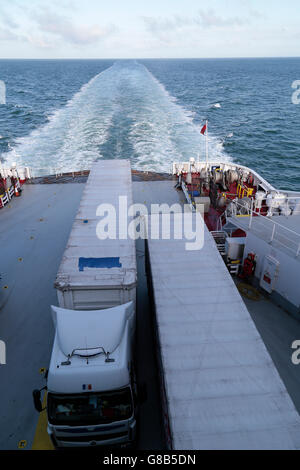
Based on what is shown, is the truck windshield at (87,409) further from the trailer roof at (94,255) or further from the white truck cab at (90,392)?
the trailer roof at (94,255)

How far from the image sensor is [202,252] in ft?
32.4

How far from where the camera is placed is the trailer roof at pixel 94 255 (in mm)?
7902


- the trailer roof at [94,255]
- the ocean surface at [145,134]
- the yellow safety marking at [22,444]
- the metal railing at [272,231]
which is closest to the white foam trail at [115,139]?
the ocean surface at [145,134]

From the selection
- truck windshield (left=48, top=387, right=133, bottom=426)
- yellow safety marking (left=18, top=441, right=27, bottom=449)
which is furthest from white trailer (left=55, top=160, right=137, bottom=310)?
yellow safety marking (left=18, top=441, right=27, bottom=449)

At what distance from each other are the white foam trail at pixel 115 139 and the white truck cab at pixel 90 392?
76.1ft

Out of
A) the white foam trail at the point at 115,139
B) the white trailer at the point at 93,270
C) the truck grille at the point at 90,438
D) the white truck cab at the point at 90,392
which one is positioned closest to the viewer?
the white truck cab at the point at 90,392

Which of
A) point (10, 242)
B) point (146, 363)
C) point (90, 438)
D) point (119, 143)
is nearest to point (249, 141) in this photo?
point (119, 143)

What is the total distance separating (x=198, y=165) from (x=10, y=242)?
1457 cm

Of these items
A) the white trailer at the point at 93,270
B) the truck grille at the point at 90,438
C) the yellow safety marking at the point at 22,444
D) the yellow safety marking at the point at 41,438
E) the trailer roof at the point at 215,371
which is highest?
the white trailer at the point at 93,270

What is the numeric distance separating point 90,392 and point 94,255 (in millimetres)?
3826

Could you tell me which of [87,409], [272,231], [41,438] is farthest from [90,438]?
[272,231]

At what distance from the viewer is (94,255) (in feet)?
29.7
